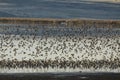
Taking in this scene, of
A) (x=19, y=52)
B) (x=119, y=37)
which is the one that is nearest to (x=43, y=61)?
(x=19, y=52)

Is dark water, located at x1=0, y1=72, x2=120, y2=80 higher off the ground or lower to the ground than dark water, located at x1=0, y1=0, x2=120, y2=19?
lower

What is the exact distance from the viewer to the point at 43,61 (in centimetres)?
823

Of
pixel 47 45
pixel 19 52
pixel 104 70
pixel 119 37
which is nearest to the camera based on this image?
pixel 104 70

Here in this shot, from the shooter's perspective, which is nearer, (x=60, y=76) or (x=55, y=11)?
(x=60, y=76)

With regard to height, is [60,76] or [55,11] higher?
[55,11]

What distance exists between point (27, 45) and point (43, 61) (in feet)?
3.58

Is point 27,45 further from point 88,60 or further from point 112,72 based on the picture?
point 112,72

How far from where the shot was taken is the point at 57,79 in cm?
747

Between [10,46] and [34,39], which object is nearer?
[10,46]

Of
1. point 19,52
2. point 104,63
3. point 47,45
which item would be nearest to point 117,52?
point 104,63

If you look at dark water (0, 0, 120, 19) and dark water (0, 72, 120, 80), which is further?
dark water (0, 0, 120, 19)

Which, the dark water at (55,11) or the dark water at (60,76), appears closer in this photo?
the dark water at (60,76)

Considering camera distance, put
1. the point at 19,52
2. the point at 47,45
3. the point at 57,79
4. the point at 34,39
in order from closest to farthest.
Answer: the point at 57,79 < the point at 19,52 < the point at 47,45 < the point at 34,39

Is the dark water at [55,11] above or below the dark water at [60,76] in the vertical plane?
above
